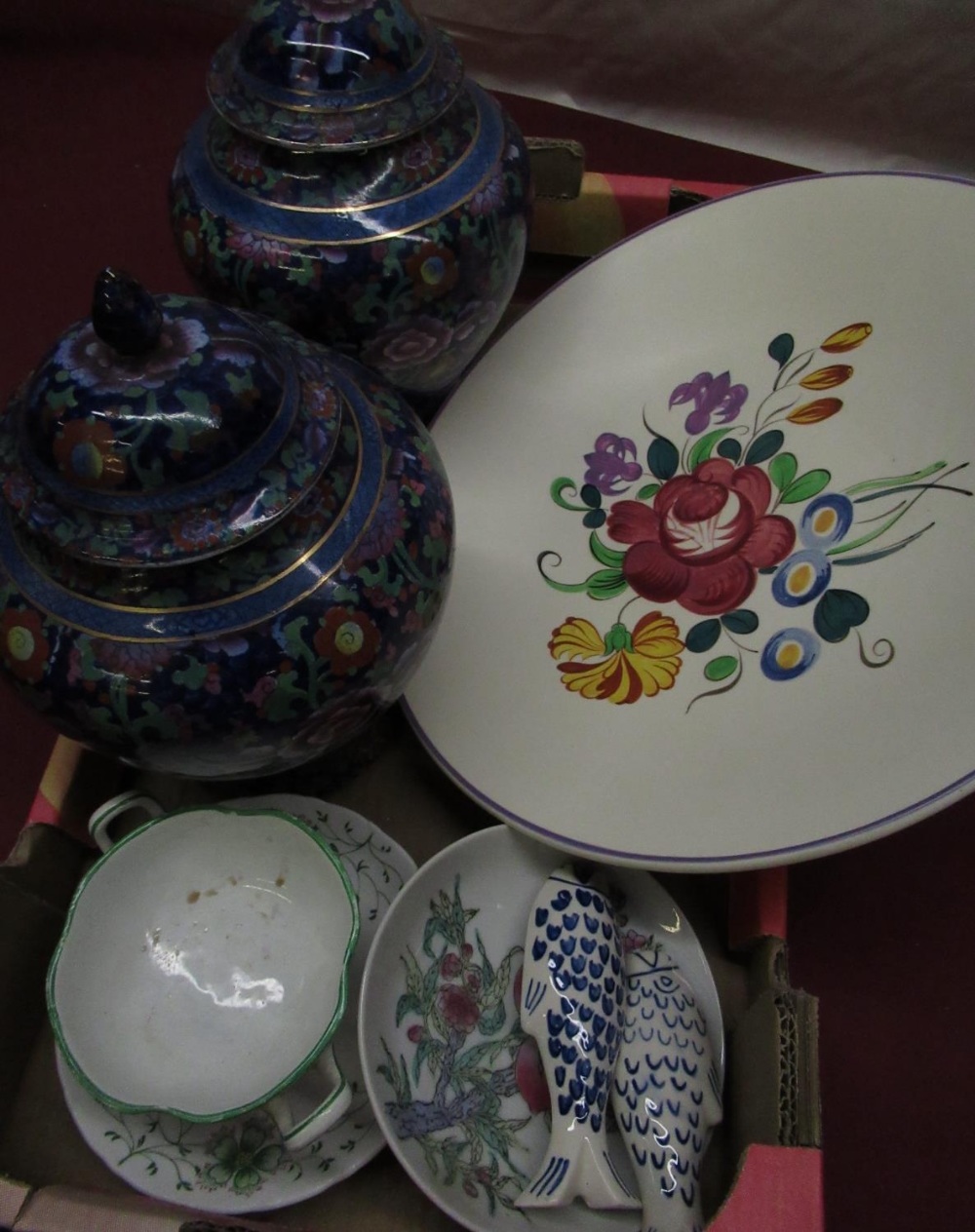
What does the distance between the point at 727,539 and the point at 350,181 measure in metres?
0.32

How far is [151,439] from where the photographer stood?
0.41 metres

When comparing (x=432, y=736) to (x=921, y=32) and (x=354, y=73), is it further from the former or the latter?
(x=921, y=32)

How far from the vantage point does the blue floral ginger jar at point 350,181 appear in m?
0.55

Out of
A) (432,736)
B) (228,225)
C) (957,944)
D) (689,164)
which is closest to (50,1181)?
(432,736)

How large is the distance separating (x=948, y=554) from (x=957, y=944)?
358mm

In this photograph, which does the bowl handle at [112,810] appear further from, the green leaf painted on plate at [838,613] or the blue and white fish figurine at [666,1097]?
the green leaf painted on plate at [838,613]

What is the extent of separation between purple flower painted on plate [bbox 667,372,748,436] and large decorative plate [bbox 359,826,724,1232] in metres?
0.32

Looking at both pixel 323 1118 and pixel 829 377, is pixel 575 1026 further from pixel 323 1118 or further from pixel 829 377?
pixel 829 377

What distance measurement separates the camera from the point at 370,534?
0.47 metres

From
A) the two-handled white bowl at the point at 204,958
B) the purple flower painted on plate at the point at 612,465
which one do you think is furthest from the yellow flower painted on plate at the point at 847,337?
the two-handled white bowl at the point at 204,958

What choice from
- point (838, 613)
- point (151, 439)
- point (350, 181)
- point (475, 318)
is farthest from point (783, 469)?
point (151, 439)

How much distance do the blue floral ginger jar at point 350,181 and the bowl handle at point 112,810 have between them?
29 cm

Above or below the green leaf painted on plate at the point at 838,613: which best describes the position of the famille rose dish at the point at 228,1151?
below

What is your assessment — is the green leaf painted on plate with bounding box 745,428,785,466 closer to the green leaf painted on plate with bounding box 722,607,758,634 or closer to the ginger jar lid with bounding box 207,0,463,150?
the green leaf painted on plate with bounding box 722,607,758,634
